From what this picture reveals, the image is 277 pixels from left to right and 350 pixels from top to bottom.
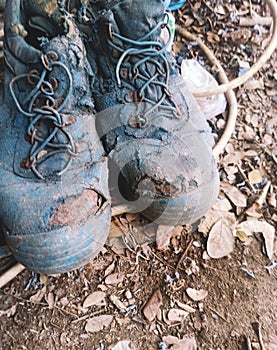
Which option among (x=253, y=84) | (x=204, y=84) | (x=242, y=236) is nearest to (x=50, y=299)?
(x=242, y=236)

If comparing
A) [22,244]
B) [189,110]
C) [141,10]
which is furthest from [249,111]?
[22,244]

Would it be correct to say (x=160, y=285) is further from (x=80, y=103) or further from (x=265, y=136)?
(x=265, y=136)

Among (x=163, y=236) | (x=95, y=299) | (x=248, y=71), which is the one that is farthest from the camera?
(x=248, y=71)

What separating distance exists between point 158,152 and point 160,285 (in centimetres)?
31

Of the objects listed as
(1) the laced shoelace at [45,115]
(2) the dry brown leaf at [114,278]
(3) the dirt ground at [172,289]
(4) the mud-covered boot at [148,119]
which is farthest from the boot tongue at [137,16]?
(2) the dry brown leaf at [114,278]

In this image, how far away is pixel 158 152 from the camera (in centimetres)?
107

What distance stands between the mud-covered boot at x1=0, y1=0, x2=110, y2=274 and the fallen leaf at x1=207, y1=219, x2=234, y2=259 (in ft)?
1.07

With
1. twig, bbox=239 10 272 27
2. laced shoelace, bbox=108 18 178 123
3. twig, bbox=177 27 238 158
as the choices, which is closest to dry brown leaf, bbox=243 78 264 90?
twig, bbox=177 27 238 158

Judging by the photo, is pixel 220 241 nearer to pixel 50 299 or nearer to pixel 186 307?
pixel 186 307

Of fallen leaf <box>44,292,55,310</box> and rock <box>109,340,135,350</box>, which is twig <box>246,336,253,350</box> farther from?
fallen leaf <box>44,292,55,310</box>

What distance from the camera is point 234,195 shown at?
1.37 m

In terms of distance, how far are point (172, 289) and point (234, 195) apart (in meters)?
0.33

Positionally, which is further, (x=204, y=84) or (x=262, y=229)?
(x=204, y=84)

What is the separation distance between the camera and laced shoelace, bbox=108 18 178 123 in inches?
44.2
